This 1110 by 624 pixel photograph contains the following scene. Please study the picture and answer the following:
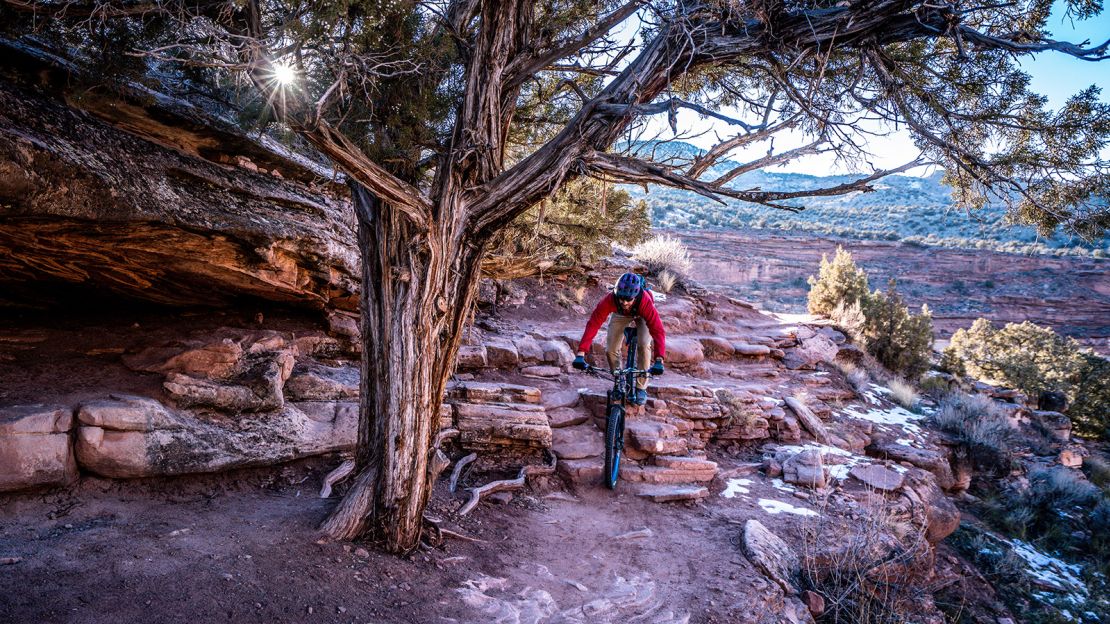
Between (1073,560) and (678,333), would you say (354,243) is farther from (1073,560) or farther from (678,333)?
(1073,560)

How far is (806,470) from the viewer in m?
7.01

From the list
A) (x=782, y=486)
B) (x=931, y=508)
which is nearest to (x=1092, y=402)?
(x=931, y=508)

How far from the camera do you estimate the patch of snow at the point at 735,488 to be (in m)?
6.41

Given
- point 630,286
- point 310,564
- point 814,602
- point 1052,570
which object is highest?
point 630,286

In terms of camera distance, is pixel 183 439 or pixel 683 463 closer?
pixel 183 439

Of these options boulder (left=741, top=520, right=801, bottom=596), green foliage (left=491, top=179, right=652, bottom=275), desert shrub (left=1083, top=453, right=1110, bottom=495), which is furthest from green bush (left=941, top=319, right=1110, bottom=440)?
boulder (left=741, top=520, right=801, bottom=596)

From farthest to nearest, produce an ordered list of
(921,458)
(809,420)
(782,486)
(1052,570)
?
(809,420) → (921,458) → (1052,570) → (782,486)

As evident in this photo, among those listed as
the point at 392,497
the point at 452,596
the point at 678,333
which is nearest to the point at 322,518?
the point at 392,497

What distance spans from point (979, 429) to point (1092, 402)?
974 centimetres

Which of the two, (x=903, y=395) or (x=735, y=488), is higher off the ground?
(x=903, y=395)

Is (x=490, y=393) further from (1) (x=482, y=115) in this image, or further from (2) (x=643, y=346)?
(1) (x=482, y=115)

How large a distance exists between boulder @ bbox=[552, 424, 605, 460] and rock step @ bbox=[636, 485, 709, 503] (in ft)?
2.34

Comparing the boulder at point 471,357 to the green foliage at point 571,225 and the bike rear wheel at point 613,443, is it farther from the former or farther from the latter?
the bike rear wheel at point 613,443

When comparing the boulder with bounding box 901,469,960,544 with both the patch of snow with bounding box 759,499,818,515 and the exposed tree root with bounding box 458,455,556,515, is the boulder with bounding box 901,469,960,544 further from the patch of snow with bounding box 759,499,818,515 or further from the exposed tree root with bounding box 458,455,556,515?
the exposed tree root with bounding box 458,455,556,515
